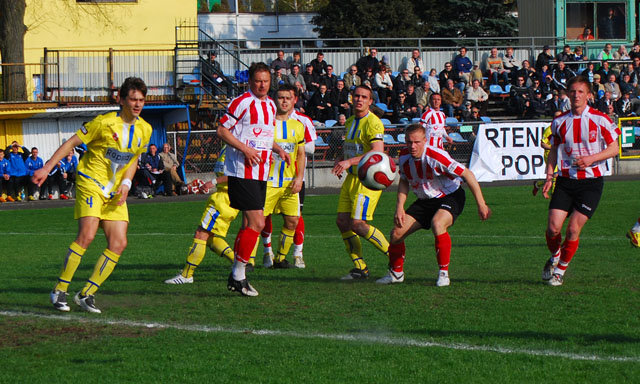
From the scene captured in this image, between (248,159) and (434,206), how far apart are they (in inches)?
78.8

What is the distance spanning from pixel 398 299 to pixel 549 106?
23.0 m

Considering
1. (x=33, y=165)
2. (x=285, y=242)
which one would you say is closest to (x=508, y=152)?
(x=33, y=165)

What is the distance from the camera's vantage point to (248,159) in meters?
8.32

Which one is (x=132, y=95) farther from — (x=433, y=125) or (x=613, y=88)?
(x=613, y=88)

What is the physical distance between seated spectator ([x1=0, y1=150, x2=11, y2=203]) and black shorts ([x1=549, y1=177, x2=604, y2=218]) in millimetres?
18993

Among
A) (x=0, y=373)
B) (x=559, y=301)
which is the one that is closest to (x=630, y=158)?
(x=559, y=301)

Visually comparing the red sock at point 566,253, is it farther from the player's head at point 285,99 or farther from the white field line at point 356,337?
the player's head at point 285,99

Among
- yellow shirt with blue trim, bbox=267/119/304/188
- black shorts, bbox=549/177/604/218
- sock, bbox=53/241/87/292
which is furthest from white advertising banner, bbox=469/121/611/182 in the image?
sock, bbox=53/241/87/292

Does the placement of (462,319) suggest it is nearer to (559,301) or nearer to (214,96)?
(559,301)

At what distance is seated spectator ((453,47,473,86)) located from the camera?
104 feet

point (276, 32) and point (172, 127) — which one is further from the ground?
point (276, 32)

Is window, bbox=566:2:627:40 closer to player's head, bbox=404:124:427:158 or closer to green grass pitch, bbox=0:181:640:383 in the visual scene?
green grass pitch, bbox=0:181:640:383

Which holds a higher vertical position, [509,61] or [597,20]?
[597,20]

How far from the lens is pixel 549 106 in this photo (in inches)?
1179
